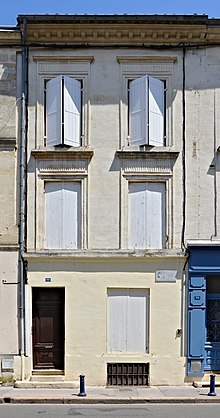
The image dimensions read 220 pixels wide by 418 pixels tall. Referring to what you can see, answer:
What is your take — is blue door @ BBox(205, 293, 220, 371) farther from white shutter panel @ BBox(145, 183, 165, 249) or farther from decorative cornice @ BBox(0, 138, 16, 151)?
decorative cornice @ BBox(0, 138, 16, 151)

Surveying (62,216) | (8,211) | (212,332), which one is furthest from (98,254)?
(212,332)

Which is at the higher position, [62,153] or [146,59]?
[146,59]

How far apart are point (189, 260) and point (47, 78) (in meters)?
6.18

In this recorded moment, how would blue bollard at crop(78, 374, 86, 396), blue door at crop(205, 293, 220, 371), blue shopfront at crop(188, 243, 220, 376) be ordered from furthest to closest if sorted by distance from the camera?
blue door at crop(205, 293, 220, 371), blue shopfront at crop(188, 243, 220, 376), blue bollard at crop(78, 374, 86, 396)

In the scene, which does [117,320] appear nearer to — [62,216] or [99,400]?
[99,400]

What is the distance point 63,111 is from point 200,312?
6.42 meters

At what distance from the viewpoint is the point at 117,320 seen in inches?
638

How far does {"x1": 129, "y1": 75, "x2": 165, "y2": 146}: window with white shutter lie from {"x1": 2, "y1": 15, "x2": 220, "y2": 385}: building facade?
0.03 meters

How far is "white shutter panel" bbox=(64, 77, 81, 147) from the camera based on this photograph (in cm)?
1622

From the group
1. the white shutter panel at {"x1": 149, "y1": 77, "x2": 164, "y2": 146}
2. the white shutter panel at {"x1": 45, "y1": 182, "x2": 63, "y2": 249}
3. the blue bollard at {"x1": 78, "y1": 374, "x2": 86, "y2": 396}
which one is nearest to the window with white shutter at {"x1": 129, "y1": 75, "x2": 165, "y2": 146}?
the white shutter panel at {"x1": 149, "y1": 77, "x2": 164, "y2": 146}

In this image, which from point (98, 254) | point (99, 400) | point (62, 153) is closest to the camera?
point (99, 400)

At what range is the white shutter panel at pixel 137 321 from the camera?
16188 millimetres

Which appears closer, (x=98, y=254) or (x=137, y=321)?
(x=98, y=254)
